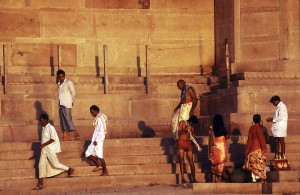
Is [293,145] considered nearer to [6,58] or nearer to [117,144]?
[117,144]

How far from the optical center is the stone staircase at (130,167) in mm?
23703

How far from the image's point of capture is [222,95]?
94.7 ft

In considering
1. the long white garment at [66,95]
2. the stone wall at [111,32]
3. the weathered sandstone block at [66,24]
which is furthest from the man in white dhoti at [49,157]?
the weathered sandstone block at [66,24]

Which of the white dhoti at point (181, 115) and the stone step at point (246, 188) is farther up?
the white dhoti at point (181, 115)

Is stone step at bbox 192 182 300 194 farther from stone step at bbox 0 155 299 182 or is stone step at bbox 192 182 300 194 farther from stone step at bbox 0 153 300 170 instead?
stone step at bbox 0 153 300 170

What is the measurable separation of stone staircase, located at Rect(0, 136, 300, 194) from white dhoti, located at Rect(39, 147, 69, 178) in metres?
0.13

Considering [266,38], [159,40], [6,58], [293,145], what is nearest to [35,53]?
[6,58]

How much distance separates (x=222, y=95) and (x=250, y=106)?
1.06m

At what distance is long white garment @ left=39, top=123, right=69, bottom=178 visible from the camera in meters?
24.1

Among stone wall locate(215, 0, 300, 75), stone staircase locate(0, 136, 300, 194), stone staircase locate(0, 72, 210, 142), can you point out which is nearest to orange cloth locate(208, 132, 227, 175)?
stone staircase locate(0, 136, 300, 194)

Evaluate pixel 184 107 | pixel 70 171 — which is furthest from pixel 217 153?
pixel 70 171

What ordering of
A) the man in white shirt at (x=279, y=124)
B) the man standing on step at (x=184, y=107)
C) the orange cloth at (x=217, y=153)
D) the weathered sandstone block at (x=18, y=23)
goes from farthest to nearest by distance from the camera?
the weathered sandstone block at (x=18, y=23) → the man standing on step at (x=184, y=107) → the man in white shirt at (x=279, y=124) → the orange cloth at (x=217, y=153)

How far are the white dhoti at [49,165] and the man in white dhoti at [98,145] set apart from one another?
0.57m

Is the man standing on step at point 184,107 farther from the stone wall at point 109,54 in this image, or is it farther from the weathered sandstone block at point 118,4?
the weathered sandstone block at point 118,4
